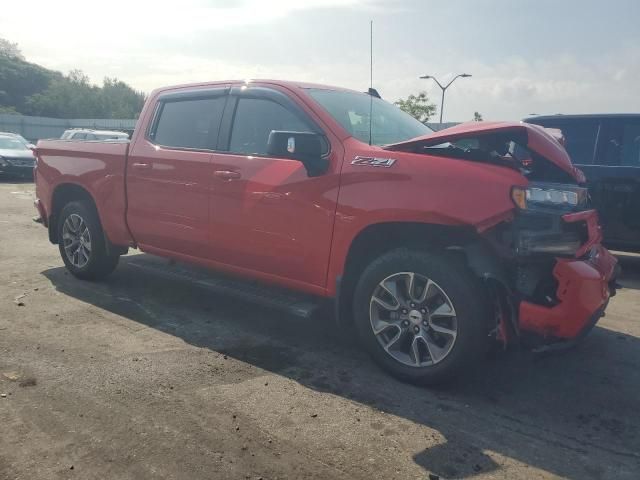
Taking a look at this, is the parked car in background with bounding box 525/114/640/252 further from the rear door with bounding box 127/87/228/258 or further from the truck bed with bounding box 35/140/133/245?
the truck bed with bounding box 35/140/133/245

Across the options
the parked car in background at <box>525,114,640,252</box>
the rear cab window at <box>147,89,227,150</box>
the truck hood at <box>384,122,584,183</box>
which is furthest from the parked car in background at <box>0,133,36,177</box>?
the truck hood at <box>384,122,584,183</box>

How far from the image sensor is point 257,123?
435 centimetres

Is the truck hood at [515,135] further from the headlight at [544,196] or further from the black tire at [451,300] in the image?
the black tire at [451,300]

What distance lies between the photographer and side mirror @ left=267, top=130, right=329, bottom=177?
3619 millimetres

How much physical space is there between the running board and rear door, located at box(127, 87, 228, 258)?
236 mm

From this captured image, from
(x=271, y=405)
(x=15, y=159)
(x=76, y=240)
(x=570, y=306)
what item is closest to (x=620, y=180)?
(x=570, y=306)

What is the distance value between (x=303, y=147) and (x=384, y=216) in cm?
69

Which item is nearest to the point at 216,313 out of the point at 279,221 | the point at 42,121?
the point at 279,221

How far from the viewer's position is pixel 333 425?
3.04m

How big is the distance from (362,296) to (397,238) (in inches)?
17.5

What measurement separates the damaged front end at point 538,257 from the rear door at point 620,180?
3799mm

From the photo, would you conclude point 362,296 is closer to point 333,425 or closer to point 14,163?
point 333,425

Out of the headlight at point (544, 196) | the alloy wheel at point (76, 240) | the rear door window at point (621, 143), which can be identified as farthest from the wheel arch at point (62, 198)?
the rear door window at point (621, 143)

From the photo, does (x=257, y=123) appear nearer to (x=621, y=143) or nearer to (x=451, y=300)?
(x=451, y=300)
